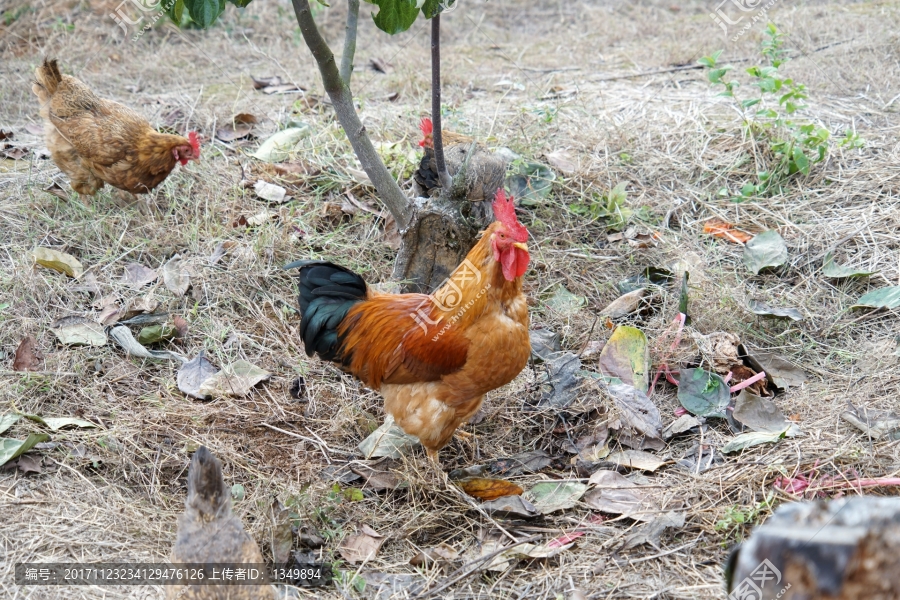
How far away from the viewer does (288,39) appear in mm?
8656

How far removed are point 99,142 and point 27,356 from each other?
1985 mm

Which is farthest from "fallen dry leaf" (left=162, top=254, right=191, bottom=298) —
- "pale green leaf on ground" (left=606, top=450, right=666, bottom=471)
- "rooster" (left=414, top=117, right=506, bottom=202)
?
"pale green leaf on ground" (left=606, top=450, right=666, bottom=471)

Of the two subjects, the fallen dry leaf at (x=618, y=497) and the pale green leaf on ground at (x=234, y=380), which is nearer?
the fallen dry leaf at (x=618, y=497)

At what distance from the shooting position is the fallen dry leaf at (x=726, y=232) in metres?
5.03

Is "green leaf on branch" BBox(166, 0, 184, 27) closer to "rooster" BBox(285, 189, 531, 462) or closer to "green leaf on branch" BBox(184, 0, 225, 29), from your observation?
"green leaf on branch" BBox(184, 0, 225, 29)

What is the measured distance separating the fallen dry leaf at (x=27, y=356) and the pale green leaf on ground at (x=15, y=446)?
0.70 meters

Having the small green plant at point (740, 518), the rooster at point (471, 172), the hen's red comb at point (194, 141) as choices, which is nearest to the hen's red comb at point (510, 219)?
the rooster at point (471, 172)

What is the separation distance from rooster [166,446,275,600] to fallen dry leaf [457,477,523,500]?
1097 mm

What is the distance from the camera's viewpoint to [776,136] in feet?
18.5

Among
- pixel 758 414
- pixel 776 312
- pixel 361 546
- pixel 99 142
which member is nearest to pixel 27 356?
pixel 99 142

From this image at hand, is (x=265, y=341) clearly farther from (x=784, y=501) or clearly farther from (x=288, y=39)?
(x=288, y=39)

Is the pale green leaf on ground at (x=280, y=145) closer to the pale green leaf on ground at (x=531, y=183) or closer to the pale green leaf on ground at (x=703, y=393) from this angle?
the pale green leaf on ground at (x=531, y=183)

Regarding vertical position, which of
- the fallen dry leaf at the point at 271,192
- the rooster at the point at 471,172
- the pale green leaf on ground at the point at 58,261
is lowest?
the pale green leaf on ground at the point at 58,261

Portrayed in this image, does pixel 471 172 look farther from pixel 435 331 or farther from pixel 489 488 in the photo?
pixel 489 488
